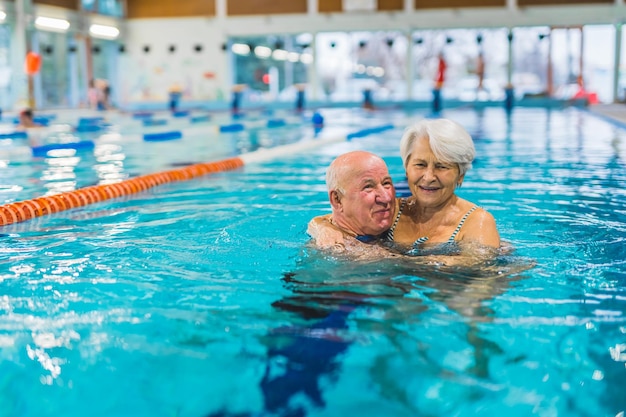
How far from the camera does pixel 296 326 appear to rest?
2371mm

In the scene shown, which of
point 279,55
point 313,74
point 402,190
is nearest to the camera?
point 402,190

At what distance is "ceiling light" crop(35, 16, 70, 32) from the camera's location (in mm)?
21281

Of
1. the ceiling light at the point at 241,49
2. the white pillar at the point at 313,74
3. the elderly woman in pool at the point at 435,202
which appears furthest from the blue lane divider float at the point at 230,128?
the ceiling light at the point at 241,49

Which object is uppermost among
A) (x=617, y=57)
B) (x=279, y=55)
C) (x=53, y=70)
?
(x=279, y=55)

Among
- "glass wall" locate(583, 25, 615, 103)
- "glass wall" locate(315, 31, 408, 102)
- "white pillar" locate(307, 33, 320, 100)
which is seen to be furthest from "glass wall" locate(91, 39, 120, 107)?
"glass wall" locate(583, 25, 615, 103)

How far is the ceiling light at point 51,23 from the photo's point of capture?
21.3 metres

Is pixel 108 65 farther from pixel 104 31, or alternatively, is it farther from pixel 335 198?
pixel 335 198

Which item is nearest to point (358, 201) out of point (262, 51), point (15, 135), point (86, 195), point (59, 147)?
point (86, 195)

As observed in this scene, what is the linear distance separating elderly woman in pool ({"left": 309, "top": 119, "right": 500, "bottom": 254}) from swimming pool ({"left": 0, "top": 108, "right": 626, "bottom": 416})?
15 cm

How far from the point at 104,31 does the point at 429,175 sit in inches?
950

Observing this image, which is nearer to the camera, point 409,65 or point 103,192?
point 103,192

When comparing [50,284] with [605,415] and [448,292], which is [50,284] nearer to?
[448,292]

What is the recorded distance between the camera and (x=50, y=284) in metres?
3.07

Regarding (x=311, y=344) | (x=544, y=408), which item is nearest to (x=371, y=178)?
(x=311, y=344)
